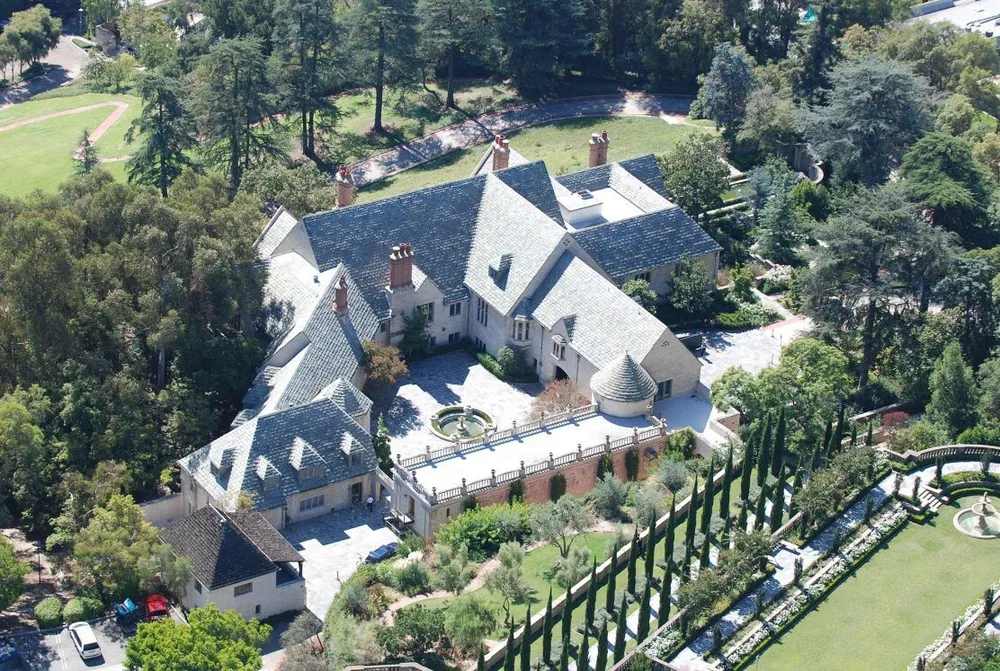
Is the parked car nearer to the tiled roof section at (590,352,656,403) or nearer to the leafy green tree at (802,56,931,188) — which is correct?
the tiled roof section at (590,352,656,403)

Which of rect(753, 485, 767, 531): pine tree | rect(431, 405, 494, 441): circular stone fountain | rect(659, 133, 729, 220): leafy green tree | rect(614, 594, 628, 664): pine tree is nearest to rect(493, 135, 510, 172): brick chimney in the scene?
rect(659, 133, 729, 220): leafy green tree

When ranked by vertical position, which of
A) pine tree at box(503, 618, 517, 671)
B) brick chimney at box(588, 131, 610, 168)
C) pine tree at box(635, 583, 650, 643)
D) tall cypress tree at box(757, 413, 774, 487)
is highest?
brick chimney at box(588, 131, 610, 168)

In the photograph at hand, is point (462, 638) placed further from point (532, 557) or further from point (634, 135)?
point (634, 135)

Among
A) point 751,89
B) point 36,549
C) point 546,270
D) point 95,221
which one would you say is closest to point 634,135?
point 751,89

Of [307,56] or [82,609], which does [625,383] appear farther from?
[307,56]

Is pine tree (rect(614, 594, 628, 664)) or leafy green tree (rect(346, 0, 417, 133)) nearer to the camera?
pine tree (rect(614, 594, 628, 664))

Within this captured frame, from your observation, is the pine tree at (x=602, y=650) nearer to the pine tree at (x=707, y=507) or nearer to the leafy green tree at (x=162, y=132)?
the pine tree at (x=707, y=507)

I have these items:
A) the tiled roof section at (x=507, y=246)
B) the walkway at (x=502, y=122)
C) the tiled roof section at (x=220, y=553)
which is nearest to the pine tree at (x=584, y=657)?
the tiled roof section at (x=220, y=553)
